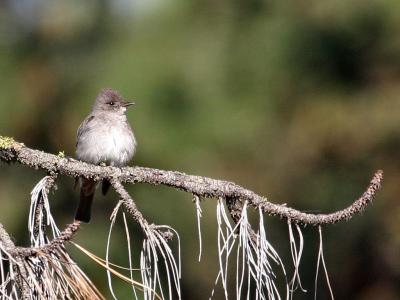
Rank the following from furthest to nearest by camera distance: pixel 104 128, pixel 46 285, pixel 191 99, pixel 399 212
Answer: pixel 399 212 → pixel 191 99 → pixel 104 128 → pixel 46 285

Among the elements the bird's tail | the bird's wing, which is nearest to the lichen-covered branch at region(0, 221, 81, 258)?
the bird's tail

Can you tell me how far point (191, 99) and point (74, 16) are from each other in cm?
111

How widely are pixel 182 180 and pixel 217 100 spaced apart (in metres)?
2.61

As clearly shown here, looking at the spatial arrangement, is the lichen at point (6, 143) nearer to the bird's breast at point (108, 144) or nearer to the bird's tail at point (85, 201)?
the bird's tail at point (85, 201)

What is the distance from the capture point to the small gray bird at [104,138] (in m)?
4.45

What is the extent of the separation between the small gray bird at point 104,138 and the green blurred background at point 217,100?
175 millimetres

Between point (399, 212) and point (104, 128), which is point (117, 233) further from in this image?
point (399, 212)

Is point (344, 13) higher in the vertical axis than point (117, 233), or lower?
higher

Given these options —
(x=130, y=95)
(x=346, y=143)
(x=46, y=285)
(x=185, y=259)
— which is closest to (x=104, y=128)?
(x=130, y=95)

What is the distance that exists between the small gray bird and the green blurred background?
0.18 meters

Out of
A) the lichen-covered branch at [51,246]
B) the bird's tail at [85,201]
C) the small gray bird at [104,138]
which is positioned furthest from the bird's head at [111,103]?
the lichen-covered branch at [51,246]

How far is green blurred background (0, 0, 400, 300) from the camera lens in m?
4.98

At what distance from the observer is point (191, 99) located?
4.99 m

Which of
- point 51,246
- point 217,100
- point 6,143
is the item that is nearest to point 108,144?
point 217,100
